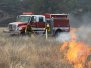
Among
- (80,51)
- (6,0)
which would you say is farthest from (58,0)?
(80,51)

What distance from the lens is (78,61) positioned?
10133mm

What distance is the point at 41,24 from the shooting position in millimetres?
26375

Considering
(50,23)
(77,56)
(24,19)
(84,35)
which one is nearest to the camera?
(77,56)

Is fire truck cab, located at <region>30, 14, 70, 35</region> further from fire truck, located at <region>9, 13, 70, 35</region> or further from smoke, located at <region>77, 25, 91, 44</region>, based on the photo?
smoke, located at <region>77, 25, 91, 44</region>

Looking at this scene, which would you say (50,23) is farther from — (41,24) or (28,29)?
(28,29)

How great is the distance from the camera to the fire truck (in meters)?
25.1

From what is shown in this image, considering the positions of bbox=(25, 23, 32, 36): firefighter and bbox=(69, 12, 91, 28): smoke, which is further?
bbox=(69, 12, 91, 28): smoke

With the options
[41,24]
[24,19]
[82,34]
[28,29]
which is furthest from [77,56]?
[41,24]

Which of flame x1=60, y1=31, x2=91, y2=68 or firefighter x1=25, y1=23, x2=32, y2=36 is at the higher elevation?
flame x1=60, y1=31, x2=91, y2=68

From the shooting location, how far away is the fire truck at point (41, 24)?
2515 centimetres

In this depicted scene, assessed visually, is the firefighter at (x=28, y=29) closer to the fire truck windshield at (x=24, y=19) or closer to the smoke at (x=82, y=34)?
the fire truck windshield at (x=24, y=19)

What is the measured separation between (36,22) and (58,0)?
40703 millimetres

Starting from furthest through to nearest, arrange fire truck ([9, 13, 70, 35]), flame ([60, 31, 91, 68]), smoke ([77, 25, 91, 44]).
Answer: fire truck ([9, 13, 70, 35]) < smoke ([77, 25, 91, 44]) < flame ([60, 31, 91, 68])

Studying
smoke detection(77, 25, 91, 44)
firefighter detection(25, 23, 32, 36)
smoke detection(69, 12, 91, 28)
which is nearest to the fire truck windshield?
firefighter detection(25, 23, 32, 36)
